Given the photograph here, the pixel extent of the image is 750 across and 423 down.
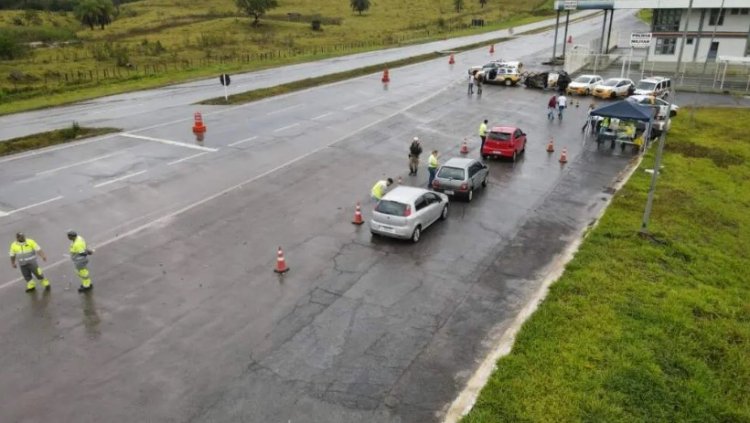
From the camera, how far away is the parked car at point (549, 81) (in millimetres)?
44438

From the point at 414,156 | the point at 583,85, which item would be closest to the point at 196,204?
the point at 414,156

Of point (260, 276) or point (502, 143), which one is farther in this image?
point (502, 143)

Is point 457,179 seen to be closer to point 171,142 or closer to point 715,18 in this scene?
point 171,142

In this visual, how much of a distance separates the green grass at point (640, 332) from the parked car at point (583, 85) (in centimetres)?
2298

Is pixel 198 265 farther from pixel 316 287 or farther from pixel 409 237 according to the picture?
pixel 409 237

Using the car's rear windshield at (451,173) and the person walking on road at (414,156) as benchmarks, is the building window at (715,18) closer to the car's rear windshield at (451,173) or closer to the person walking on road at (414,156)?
the person walking on road at (414,156)

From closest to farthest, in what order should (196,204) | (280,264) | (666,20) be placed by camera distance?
(280,264), (196,204), (666,20)

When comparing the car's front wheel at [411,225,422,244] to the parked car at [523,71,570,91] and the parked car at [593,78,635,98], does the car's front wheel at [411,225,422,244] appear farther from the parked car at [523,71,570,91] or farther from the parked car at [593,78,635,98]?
the parked car at [523,71,570,91]

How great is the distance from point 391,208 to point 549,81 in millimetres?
32257

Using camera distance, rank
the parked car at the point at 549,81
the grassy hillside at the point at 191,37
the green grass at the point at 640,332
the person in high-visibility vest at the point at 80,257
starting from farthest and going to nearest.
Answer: the grassy hillside at the point at 191,37
the parked car at the point at 549,81
the person in high-visibility vest at the point at 80,257
the green grass at the point at 640,332

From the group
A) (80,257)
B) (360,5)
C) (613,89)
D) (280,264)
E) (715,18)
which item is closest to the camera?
(80,257)

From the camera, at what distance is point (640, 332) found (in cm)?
1248

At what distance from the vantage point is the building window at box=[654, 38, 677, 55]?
2222 inches

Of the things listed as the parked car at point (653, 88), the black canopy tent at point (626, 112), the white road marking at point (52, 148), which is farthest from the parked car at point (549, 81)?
the white road marking at point (52, 148)
